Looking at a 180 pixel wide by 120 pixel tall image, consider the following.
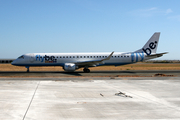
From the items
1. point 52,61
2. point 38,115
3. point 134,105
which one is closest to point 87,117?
point 38,115

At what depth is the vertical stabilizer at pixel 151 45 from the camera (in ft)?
114

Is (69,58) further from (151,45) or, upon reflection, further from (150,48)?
Result: (151,45)

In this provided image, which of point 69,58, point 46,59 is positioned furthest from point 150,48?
point 46,59

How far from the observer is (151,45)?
1373 inches

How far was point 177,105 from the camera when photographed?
884 cm

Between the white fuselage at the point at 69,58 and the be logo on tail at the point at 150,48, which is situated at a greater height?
the be logo on tail at the point at 150,48

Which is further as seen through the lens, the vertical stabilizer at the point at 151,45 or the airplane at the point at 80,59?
the vertical stabilizer at the point at 151,45

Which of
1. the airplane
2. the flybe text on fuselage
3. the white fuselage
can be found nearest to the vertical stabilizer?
the airplane

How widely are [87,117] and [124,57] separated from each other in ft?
89.6

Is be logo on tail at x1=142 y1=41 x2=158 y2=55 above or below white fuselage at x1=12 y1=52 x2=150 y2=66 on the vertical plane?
above

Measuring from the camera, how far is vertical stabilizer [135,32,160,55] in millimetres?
34719

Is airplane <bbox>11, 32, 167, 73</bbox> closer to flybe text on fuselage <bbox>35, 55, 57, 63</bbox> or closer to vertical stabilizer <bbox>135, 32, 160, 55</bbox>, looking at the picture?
flybe text on fuselage <bbox>35, 55, 57, 63</bbox>

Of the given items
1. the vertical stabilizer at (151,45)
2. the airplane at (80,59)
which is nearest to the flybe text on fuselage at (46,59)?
the airplane at (80,59)

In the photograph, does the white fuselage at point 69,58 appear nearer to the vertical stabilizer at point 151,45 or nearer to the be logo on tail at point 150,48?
the be logo on tail at point 150,48
